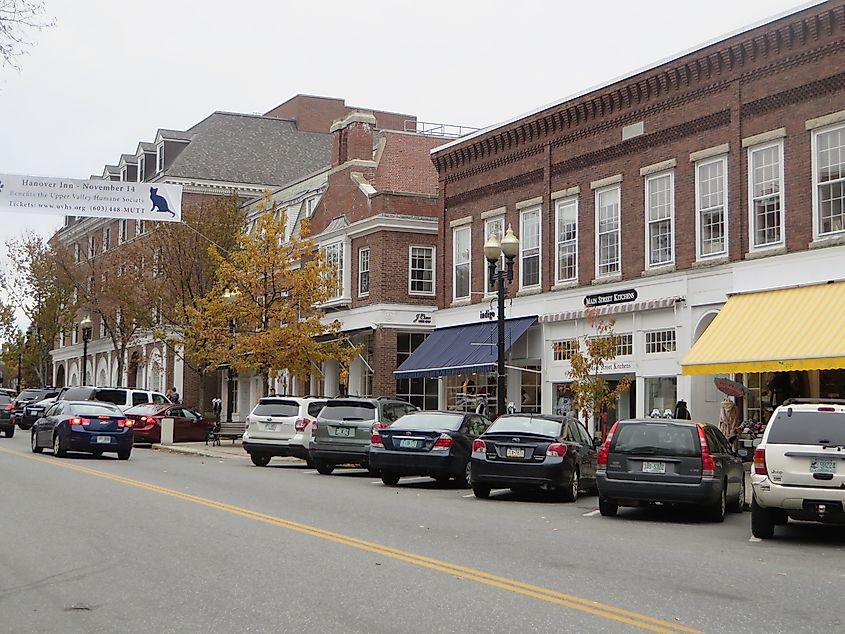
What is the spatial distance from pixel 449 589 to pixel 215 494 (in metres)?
9.56

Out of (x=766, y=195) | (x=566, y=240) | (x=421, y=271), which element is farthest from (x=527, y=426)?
(x=421, y=271)

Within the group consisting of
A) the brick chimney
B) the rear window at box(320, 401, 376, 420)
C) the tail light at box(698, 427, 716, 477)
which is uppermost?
the brick chimney

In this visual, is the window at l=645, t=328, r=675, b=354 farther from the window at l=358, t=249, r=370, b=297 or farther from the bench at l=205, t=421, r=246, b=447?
the bench at l=205, t=421, r=246, b=447

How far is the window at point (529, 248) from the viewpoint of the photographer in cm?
3262

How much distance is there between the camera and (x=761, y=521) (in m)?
14.0

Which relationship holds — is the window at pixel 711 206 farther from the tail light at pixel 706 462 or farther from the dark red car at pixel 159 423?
the dark red car at pixel 159 423

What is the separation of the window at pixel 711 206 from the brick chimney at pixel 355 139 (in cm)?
1905

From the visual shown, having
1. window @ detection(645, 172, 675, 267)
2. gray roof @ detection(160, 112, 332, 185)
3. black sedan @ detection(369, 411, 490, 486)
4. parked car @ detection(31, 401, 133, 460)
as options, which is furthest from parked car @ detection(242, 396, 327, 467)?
gray roof @ detection(160, 112, 332, 185)

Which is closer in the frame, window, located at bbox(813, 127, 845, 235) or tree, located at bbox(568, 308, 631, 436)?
window, located at bbox(813, 127, 845, 235)

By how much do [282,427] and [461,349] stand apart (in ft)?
27.6

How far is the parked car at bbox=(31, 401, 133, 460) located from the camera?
2809cm

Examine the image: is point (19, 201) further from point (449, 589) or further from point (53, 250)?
point (53, 250)

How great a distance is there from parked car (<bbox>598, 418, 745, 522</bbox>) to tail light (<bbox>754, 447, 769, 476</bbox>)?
212cm

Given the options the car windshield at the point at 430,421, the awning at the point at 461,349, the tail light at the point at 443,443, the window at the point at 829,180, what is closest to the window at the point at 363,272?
the awning at the point at 461,349
